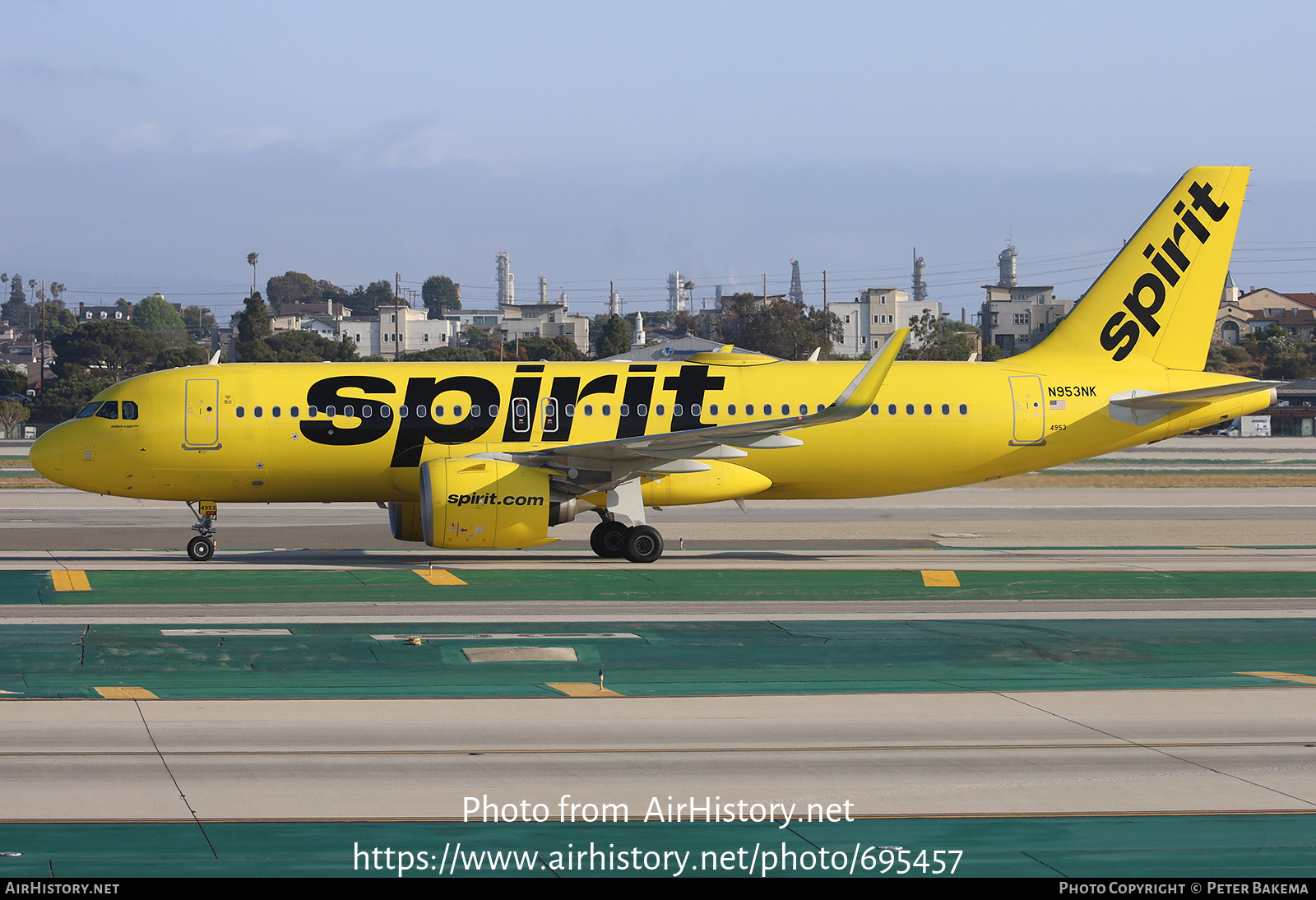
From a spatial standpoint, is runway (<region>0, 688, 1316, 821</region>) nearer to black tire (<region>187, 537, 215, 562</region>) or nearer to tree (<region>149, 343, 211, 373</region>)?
black tire (<region>187, 537, 215, 562</region>)

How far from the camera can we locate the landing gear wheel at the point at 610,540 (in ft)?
88.1

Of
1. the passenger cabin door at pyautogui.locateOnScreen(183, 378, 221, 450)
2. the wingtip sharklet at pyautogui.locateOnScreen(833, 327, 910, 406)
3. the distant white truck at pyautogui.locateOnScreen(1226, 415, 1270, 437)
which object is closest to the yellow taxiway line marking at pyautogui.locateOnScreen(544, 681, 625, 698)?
the wingtip sharklet at pyautogui.locateOnScreen(833, 327, 910, 406)

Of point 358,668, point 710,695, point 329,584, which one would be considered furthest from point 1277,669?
point 329,584

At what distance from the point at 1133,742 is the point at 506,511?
14884mm

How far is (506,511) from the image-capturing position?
977 inches

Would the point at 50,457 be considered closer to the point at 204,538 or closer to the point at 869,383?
the point at 204,538

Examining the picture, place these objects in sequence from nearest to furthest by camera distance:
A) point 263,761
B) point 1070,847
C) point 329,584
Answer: point 1070,847
point 263,761
point 329,584

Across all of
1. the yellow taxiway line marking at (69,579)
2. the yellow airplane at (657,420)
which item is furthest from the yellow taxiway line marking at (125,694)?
the yellow airplane at (657,420)

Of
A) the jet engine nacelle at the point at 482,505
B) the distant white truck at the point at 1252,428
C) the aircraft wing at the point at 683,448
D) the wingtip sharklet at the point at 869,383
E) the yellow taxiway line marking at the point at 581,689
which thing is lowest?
the distant white truck at the point at 1252,428

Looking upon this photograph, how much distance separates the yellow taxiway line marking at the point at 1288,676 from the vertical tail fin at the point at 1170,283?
579 inches

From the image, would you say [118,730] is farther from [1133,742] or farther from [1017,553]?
[1017,553]

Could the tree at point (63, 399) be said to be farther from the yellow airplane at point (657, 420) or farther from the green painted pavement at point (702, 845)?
the green painted pavement at point (702, 845)

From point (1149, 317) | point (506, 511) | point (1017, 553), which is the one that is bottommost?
point (1017, 553)

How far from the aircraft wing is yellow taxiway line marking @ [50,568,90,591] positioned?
315 inches
